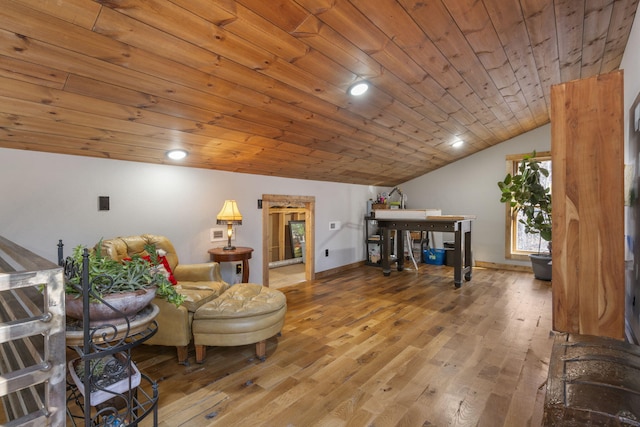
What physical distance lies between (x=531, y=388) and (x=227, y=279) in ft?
10.5

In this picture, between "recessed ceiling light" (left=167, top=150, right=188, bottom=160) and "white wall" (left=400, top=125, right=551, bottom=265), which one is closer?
"recessed ceiling light" (left=167, top=150, right=188, bottom=160)

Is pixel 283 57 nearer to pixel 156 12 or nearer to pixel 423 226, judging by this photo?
pixel 156 12

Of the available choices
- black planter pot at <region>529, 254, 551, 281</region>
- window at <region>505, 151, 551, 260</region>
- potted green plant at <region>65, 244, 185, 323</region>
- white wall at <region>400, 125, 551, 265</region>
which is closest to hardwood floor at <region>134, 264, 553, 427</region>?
potted green plant at <region>65, 244, 185, 323</region>

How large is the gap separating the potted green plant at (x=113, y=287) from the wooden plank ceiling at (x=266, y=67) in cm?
110

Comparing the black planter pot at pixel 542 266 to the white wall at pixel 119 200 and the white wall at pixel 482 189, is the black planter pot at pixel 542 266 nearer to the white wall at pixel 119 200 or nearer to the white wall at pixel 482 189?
the white wall at pixel 482 189

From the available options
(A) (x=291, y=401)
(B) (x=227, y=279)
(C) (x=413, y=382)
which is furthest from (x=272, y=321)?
(B) (x=227, y=279)

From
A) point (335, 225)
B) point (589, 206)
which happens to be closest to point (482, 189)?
point (335, 225)

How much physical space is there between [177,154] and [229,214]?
84cm

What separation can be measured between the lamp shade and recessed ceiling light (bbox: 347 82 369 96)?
183 cm

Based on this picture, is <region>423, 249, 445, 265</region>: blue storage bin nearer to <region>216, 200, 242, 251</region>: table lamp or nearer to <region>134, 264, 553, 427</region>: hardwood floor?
<region>134, 264, 553, 427</region>: hardwood floor

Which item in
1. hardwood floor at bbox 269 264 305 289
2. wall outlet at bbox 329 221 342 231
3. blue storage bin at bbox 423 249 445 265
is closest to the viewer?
hardwood floor at bbox 269 264 305 289

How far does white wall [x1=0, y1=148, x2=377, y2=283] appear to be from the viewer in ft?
8.14

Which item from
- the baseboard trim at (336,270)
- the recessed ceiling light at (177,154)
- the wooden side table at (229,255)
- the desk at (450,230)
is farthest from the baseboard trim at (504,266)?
the recessed ceiling light at (177,154)

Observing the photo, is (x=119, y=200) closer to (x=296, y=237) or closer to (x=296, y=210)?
(x=296, y=210)
